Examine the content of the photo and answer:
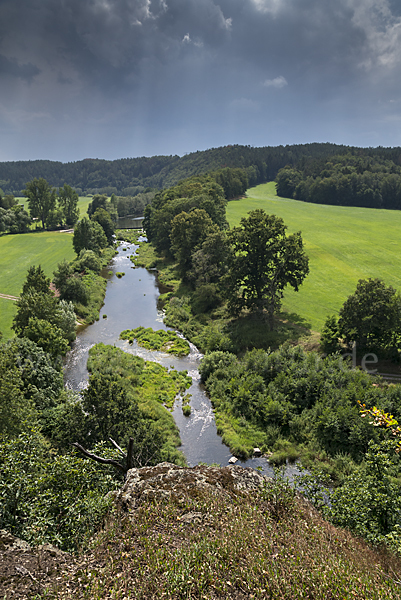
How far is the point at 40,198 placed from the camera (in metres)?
113

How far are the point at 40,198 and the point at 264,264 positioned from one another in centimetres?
10044

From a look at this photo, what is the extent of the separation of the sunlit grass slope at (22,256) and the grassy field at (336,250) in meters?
40.4

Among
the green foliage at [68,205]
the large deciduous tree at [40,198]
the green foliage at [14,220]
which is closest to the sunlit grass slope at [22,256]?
the green foliage at [14,220]

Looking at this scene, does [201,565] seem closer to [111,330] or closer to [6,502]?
[6,502]

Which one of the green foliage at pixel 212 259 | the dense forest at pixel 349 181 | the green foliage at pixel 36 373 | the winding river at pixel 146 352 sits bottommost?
the winding river at pixel 146 352

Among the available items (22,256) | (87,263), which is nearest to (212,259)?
Answer: (87,263)

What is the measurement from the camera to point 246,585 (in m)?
7.47

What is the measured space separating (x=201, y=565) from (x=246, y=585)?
110 cm

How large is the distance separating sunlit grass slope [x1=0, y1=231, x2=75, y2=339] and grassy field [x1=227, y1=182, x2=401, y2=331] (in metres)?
40.4

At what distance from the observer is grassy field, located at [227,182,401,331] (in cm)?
4684

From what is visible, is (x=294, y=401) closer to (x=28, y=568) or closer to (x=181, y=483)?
(x=181, y=483)

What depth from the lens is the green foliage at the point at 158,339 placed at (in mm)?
40000

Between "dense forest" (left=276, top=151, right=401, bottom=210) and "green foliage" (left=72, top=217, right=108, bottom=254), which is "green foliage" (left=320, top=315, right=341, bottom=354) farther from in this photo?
"dense forest" (left=276, top=151, right=401, bottom=210)

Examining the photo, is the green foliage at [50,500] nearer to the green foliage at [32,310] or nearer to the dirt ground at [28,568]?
the dirt ground at [28,568]
